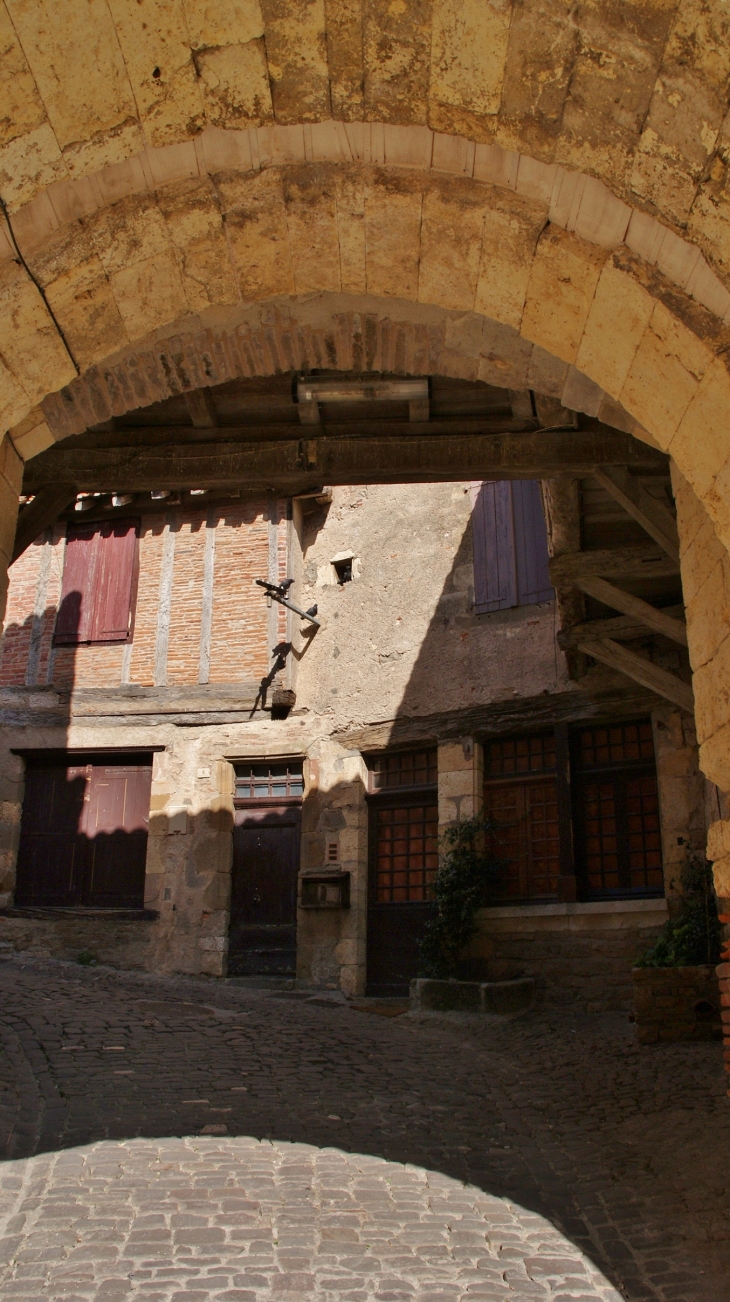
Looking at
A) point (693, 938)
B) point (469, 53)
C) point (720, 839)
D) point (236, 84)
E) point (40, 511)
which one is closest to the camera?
point (469, 53)

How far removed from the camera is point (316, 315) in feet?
11.5

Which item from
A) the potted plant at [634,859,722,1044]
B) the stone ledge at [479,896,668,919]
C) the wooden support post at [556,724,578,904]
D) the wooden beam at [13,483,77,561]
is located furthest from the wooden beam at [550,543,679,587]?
the wooden beam at [13,483,77,561]

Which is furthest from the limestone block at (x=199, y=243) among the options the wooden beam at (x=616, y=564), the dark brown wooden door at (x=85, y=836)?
the dark brown wooden door at (x=85, y=836)

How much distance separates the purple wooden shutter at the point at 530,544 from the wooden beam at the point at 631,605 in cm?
296

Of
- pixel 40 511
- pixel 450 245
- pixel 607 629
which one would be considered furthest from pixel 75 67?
pixel 607 629

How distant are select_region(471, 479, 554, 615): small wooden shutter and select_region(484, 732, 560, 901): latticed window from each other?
1486 mm

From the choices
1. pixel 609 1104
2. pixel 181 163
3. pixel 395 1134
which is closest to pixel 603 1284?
pixel 395 1134

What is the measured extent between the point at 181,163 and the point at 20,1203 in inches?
155

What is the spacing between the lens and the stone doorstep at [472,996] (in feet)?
26.5

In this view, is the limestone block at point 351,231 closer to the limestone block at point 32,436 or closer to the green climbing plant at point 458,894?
the limestone block at point 32,436

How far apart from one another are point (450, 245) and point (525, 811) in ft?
24.9

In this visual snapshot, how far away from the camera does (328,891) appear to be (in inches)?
391

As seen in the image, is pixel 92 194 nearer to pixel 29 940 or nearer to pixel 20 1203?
pixel 20 1203

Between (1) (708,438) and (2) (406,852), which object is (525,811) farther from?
(1) (708,438)
